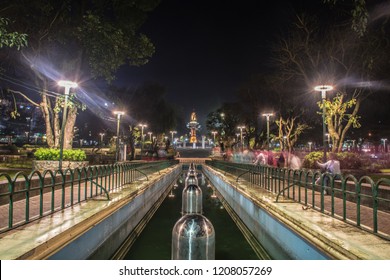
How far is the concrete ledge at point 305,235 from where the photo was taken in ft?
17.8

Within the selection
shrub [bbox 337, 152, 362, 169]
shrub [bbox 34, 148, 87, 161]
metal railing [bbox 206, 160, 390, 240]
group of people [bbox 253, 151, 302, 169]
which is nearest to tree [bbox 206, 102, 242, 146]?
group of people [bbox 253, 151, 302, 169]

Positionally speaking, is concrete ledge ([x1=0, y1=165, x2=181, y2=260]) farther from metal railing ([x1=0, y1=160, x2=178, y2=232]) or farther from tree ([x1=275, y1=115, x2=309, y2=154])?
tree ([x1=275, y1=115, x2=309, y2=154])

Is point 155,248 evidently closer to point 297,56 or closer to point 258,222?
point 258,222

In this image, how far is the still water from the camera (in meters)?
9.06

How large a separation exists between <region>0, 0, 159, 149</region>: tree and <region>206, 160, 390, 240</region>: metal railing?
11.4 meters

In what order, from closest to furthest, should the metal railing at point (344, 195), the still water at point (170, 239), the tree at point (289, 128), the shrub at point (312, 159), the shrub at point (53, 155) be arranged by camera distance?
1. the metal railing at point (344, 195)
2. the still water at point (170, 239)
3. the shrub at point (53, 155)
4. the shrub at point (312, 159)
5. the tree at point (289, 128)

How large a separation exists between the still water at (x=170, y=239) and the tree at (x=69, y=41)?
833cm

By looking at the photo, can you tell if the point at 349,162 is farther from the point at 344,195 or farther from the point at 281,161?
the point at 344,195

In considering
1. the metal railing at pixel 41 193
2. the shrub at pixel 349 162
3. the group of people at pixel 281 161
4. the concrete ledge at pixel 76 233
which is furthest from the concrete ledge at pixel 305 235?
the shrub at pixel 349 162

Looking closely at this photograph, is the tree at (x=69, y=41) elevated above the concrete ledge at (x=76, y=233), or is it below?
above

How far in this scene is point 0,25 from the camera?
12.2 m

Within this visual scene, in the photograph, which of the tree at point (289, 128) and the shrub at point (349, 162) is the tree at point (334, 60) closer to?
the shrub at point (349, 162)

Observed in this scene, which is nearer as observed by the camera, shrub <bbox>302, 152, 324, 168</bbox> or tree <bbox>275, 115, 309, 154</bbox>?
shrub <bbox>302, 152, 324, 168</bbox>

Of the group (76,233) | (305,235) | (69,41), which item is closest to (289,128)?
(69,41)
